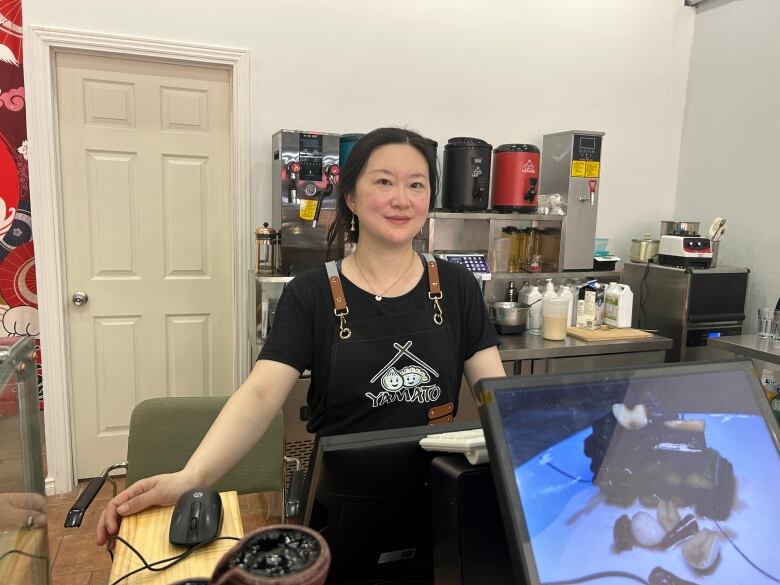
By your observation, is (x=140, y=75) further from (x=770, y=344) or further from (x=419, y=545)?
(x=770, y=344)

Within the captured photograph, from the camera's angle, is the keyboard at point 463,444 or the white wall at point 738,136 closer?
the keyboard at point 463,444

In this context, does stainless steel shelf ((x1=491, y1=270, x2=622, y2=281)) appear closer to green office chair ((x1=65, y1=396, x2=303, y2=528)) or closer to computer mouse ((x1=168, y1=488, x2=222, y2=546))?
green office chair ((x1=65, y1=396, x2=303, y2=528))

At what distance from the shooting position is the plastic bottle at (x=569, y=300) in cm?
334

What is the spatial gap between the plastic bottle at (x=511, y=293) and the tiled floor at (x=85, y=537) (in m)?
1.68

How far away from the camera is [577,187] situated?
11.7 ft

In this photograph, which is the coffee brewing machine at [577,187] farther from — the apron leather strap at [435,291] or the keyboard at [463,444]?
the keyboard at [463,444]

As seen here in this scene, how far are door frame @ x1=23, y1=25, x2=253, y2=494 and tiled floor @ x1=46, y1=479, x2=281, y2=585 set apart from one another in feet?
0.79

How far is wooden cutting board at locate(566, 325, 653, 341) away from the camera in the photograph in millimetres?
3275

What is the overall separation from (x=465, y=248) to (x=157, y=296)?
5.91 ft

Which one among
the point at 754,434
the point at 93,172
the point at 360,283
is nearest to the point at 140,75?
the point at 93,172

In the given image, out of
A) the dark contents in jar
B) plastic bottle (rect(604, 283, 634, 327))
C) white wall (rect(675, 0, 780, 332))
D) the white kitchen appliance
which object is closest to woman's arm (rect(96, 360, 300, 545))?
the dark contents in jar

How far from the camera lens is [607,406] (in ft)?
2.24

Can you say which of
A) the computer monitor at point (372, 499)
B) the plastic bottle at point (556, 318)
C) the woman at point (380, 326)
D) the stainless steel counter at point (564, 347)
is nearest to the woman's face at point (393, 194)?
the woman at point (380, 326)

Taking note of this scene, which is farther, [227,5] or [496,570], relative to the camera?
[227,5]
